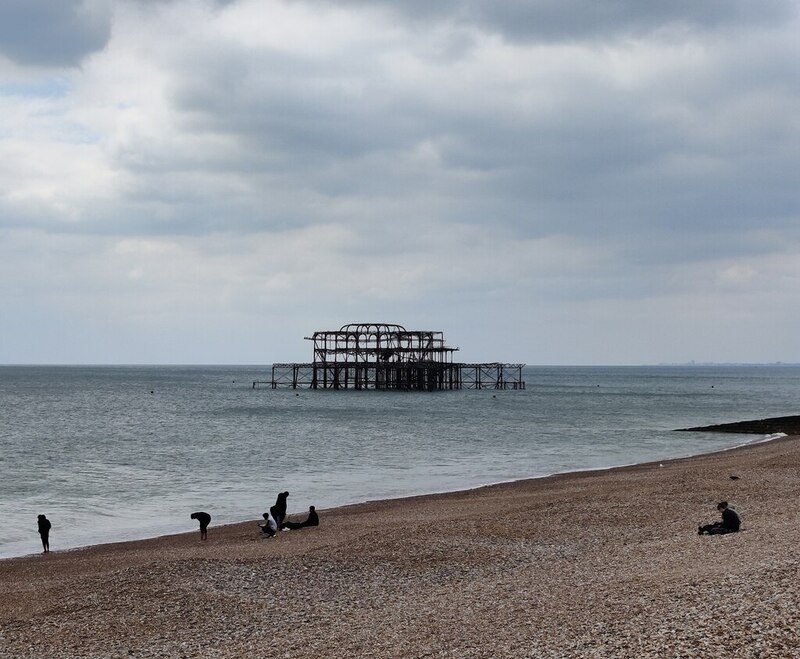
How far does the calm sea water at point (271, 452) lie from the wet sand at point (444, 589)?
198 inches

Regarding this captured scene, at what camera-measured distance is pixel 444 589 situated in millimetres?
11172

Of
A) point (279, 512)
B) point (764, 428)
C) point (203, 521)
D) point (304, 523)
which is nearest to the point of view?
point (203, 521)

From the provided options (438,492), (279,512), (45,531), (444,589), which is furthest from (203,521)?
(438,492)

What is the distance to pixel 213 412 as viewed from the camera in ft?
216

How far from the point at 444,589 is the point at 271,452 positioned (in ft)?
87.4

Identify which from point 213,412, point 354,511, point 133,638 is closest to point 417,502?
point 354,511

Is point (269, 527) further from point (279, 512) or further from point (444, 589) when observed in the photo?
point (444, 589)

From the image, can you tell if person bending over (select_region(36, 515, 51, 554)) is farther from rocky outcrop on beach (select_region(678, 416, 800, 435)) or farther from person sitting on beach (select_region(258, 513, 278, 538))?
rocky outcrop on beach (select_region(678, 416, 800, 435))

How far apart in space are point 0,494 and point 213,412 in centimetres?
4067

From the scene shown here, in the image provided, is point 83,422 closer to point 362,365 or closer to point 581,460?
point 581,460

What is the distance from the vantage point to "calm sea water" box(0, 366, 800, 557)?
75.0ft

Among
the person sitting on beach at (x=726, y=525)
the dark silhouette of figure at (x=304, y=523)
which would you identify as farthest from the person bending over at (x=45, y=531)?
the person sitting on beach at (x=726, y=525)

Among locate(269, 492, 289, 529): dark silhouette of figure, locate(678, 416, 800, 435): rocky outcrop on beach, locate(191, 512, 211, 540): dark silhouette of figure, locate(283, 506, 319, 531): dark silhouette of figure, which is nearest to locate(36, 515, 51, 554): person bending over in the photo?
locate(191, 512, 211, 540): dark silhouette of figure

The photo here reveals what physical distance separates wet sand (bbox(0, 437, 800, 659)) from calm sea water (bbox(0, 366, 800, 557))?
502cm
